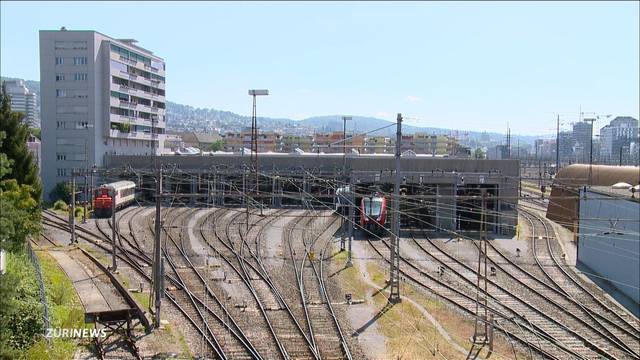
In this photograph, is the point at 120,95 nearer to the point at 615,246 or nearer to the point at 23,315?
the point at 615,246

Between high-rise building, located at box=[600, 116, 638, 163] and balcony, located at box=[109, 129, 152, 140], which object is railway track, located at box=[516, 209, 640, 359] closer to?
balcony, located at box=[109, 129, 152, 140]

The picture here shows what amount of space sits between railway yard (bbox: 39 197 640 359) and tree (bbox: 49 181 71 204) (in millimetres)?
15158

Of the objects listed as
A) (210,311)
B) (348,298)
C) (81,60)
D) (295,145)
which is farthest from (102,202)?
(295,145)

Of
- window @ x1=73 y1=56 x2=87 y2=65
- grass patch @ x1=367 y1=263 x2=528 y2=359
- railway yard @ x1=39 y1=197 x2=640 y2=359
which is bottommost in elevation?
grass patch @ x1=367 y1=263 x2=528 y2=359

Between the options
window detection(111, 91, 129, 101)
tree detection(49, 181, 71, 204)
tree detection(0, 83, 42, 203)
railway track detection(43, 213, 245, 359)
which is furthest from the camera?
window detection(111, 91, 129, 101)

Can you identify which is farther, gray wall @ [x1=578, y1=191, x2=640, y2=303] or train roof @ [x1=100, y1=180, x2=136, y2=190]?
train roof @ [x1=100, y1=180, x2=136, y2=190]

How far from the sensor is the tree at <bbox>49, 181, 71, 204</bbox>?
41250 millimetres

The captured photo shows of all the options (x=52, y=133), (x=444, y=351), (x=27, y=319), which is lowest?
(x=444, y=351)

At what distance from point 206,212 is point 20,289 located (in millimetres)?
20093

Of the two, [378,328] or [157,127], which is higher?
[157,127]

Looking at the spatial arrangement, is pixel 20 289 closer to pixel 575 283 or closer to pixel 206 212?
pixel 575 283

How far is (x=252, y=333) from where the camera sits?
529 inches

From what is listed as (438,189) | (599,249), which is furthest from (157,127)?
(599,249)

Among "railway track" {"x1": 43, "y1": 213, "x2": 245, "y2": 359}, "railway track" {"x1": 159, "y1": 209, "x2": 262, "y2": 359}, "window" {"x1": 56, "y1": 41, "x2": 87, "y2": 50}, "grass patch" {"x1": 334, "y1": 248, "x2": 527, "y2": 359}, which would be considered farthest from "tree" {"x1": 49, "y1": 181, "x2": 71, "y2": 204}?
"grass patch" {"x1": 334, "y1": 248, "x2": 527, "y2": 359}
